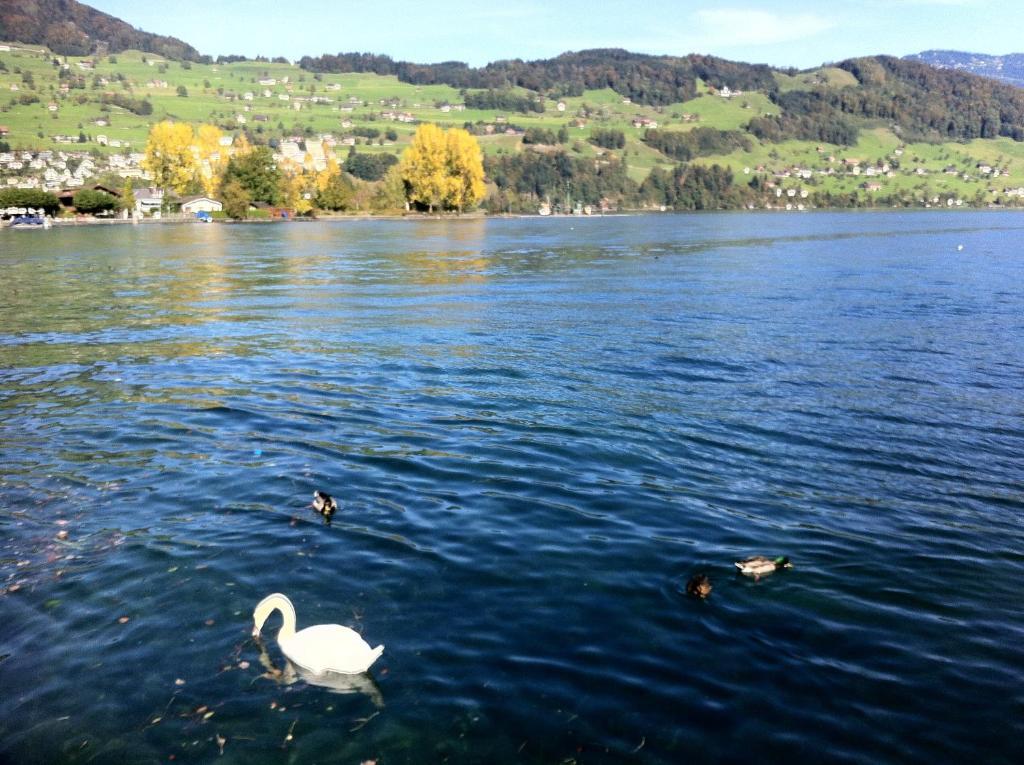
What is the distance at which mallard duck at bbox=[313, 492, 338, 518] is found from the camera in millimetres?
11398

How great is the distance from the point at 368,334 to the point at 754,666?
21.1 meters

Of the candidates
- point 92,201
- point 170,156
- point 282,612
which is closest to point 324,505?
point 282,612

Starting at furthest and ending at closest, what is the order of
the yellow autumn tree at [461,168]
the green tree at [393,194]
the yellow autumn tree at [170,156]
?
the green tree at [393,194]
the yellow autumn tree at [461,168]
the yellow autumn tree at [170,156]

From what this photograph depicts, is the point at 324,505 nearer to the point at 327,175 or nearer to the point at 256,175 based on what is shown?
the point at 256,175

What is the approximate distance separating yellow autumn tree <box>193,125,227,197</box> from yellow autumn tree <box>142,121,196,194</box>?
4.95ft

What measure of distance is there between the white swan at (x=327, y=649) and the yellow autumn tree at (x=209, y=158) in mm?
150584

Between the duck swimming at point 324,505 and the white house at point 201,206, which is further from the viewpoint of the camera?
the white house at point 201,206

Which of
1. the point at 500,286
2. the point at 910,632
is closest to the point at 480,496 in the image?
the point at 910,632

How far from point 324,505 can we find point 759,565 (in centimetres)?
579

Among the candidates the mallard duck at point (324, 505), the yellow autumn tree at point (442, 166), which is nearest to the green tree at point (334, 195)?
the yellow autumn tree at point (442, 166)

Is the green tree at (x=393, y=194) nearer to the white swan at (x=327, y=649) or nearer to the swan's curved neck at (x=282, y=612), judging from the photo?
the swan's curved neck at (x=282, y=612)

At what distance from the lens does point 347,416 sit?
663 inches

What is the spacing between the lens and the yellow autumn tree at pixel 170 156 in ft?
458

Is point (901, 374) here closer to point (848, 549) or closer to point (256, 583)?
point (848, 549)
